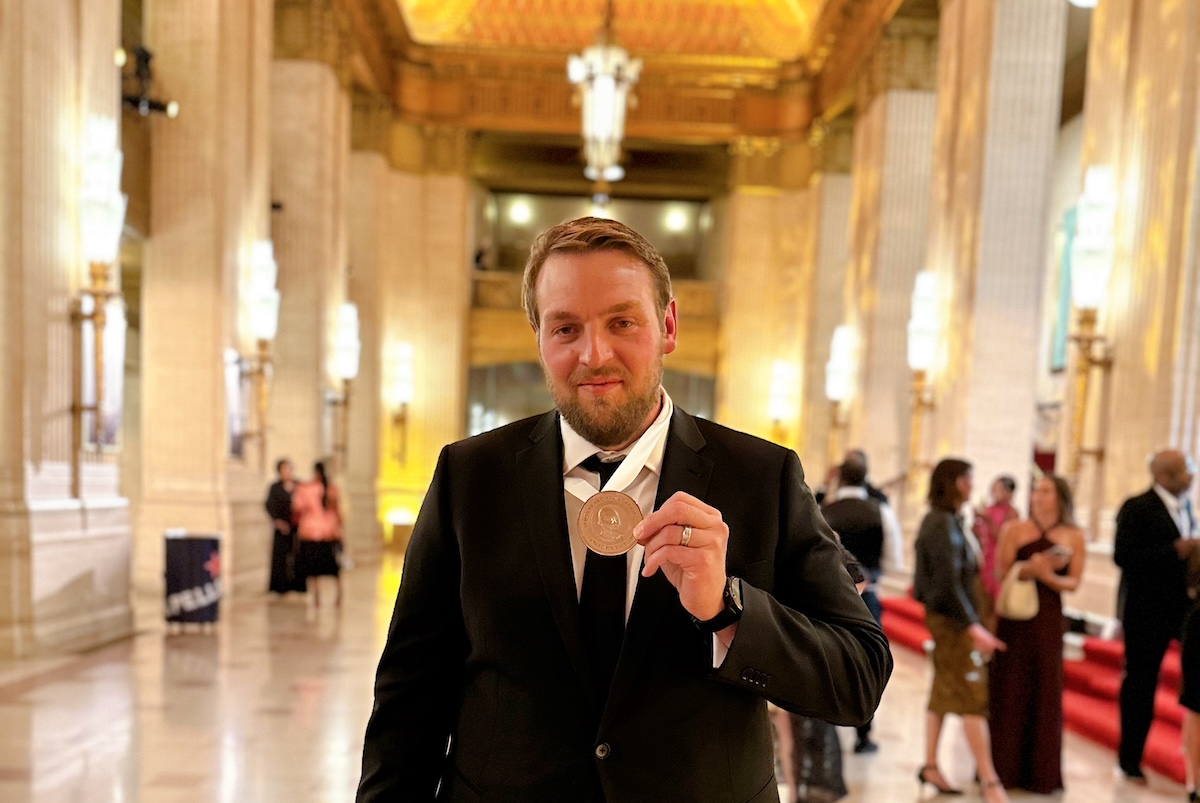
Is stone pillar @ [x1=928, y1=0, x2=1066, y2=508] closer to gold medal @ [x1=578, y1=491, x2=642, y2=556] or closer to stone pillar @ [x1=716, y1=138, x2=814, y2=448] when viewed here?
stone pillar @ [x1=716, y1=138, x2=814, y2=448]

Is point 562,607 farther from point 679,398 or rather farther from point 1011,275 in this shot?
point 679,398

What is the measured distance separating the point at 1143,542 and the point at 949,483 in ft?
4.47

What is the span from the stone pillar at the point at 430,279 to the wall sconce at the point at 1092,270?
1534 cm

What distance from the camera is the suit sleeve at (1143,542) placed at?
5.97 m

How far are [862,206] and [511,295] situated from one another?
9222mm

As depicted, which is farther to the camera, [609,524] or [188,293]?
[188,293]

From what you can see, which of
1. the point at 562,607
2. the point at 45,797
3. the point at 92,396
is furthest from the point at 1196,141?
the point at 92,396

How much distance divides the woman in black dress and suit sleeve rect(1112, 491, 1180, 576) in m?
9.13

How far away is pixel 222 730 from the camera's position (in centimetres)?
657

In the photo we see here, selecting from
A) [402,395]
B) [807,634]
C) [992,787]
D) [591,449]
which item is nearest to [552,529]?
[591,449]

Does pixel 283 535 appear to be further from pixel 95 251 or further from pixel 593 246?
→ pixel 593 246

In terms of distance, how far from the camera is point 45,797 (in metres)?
5.12

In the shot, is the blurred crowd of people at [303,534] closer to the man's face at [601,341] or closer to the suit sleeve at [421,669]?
the suit sleeve at [421,669]

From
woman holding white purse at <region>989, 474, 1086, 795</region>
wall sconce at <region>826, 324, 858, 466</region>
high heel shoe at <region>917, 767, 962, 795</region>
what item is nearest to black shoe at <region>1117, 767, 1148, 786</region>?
woman holding white purse at <region>989, 474, 1086, 795</region>
